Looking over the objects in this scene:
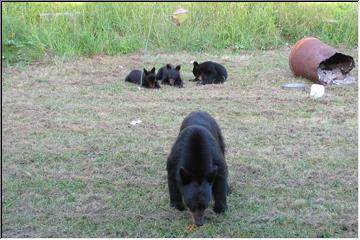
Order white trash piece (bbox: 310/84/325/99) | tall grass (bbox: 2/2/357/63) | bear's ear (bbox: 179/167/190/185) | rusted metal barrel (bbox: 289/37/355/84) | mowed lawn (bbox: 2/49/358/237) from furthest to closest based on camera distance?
1. tall grass (bbox: 2/2/357/63)
2. rusted metal barrel (bbox: 289/37/355/84)
3. white trash piece (bbox: 310/84/325/99)
4. mowed lawn (bbox: 2/49/358/237)
5. bear's ear (bbox: 179/167/190/185)

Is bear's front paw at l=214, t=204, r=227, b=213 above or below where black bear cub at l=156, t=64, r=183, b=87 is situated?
above

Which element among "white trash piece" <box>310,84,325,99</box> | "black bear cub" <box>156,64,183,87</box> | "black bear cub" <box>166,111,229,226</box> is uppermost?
"black bear cub" <box>166,111,229,226</box>

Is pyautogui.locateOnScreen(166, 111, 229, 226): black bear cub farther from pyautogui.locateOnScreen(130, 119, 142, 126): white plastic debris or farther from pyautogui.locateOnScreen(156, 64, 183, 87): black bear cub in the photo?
pyautogui.locateOnScreen(156, 64, 183, 87): black bear cub

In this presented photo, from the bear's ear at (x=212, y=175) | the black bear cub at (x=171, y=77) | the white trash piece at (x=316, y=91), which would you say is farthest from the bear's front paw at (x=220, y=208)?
the black bear cub at (x=171, y=77)

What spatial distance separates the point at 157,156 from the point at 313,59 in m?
5.07

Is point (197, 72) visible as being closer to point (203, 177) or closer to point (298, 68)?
point (298, 68)

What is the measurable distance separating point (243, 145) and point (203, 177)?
2.54 meters

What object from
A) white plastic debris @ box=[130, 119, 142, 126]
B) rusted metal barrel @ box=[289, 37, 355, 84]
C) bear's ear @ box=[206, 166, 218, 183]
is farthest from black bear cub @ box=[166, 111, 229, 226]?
rusted metal barrel @ box=[289, 37, 355, 84]

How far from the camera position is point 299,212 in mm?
5152

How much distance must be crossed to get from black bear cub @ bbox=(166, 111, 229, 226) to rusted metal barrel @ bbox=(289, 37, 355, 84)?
6.02 meters

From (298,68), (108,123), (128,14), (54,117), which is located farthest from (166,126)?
(128,14)

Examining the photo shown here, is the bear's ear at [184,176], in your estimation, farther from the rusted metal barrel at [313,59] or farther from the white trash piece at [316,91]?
the rusted metal barrel at [313,59]

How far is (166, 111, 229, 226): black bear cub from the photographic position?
15.2 ft

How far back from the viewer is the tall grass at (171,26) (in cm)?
1387
